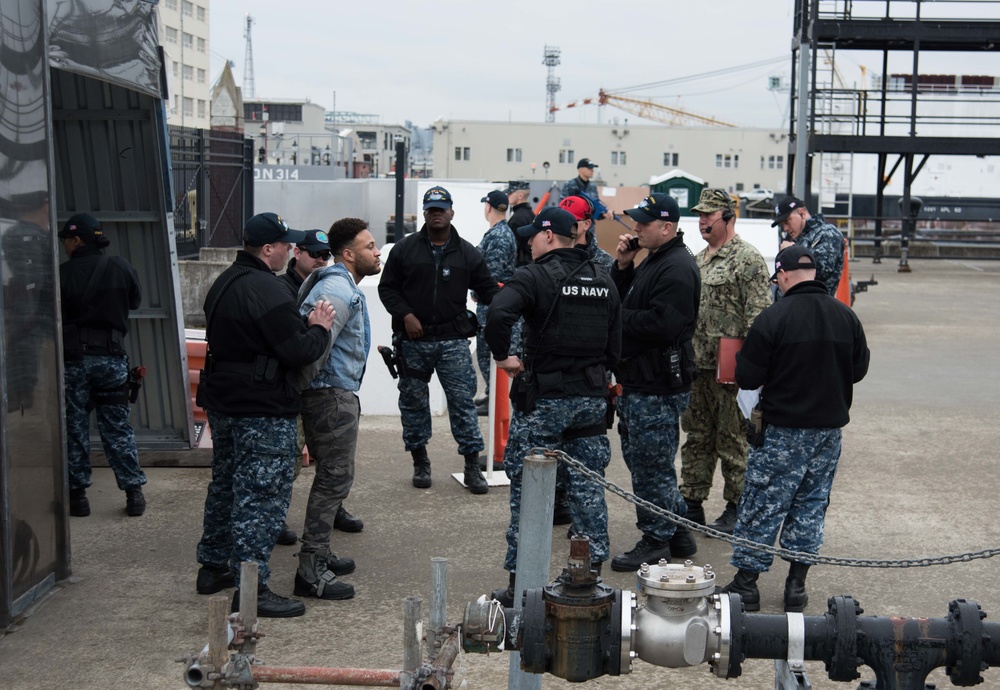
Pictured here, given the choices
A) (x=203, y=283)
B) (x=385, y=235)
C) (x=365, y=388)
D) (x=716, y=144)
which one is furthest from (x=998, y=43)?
(x=716, y=144)

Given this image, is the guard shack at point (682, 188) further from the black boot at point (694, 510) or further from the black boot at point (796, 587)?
the black boot at point (796, 587)

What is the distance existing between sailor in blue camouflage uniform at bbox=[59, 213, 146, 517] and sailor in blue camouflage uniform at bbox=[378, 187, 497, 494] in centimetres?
170

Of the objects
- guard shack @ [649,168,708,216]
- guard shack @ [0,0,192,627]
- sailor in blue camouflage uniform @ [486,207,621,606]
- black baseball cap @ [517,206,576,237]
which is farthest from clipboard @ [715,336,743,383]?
guard shack @ [649,168,708,216]

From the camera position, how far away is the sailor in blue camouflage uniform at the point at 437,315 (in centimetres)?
735

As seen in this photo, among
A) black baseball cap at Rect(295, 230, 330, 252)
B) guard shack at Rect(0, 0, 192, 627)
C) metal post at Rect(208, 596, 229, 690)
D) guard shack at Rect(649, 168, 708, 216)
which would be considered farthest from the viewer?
guard shack at Rect(649, 168, 708, 216)

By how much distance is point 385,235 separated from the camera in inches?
1088

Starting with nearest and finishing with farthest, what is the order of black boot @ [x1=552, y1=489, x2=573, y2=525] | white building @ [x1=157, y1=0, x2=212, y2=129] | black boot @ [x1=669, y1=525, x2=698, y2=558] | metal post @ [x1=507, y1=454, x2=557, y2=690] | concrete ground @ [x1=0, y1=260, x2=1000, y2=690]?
metal post @ [x1=507, y1=454, x2=557, y2=690] < concrete ground @ [x1=0, y1=260, x2=1000, y2=690] < black boot @ [x1=669, y1=525, x2=698, y2=558] < black boot @ [x1=552, y1=489, x2=573, y2=525] < white building @ [x1=157, y1=0, x2=212, y2=129]

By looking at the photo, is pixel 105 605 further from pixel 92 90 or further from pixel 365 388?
pixel 365 388

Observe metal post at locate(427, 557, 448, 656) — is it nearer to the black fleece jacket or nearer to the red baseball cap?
the black fleece jacket

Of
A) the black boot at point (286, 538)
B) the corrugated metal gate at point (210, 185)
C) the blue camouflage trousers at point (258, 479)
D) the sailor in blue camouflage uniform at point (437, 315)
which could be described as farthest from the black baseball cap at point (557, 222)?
the corrugated metal gate at point (210, 185)

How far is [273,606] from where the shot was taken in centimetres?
535

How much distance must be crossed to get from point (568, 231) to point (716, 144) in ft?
274

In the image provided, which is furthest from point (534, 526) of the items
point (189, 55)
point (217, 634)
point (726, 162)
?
point (189, 55)

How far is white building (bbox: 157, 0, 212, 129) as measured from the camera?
301 ft
